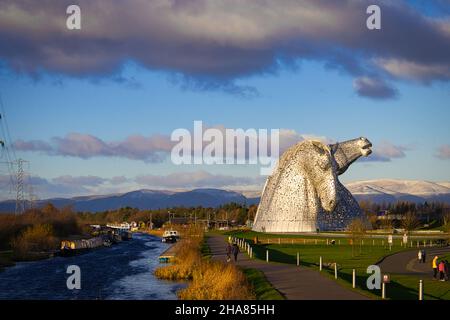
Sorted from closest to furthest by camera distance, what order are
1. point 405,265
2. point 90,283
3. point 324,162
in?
point 90,283 < point 405,265 < point 324,162

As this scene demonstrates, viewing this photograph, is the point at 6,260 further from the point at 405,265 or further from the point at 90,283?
the point at 405,265

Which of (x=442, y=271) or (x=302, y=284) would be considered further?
(x=442, y=271)

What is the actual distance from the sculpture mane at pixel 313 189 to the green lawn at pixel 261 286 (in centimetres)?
5567

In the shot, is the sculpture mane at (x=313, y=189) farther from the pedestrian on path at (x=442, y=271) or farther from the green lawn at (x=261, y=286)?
the green lawn at (x=261, y=286)

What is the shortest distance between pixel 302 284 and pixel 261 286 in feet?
6.35

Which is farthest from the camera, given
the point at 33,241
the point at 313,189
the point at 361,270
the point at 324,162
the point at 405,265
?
the point at 313,189

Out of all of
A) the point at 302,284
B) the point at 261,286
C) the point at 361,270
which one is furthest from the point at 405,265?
the point at 261,286

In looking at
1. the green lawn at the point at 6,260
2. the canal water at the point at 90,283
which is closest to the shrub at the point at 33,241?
the green lawn at the point at 6,260

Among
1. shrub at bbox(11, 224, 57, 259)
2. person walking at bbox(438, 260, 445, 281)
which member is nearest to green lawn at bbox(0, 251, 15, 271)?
shrub at bbox(11, 224, 57, 259)

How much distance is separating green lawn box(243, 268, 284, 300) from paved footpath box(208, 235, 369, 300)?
32 cm

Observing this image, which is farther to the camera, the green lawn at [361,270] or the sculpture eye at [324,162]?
the sculpture eye at [324,162]

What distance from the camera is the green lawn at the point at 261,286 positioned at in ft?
85.8

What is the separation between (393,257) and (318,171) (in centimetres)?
4015

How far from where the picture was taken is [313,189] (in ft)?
301
